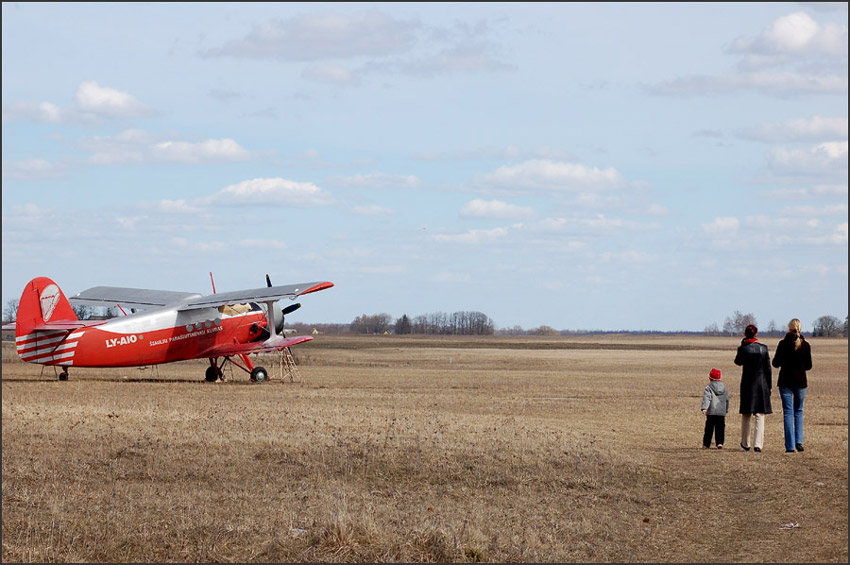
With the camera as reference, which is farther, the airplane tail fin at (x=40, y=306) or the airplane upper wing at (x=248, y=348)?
the airplane upper wing at (x=248, y=348)

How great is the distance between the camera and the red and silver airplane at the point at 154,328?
109 ft

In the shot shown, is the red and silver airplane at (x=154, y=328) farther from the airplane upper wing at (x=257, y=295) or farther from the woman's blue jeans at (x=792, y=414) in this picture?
the woman's blue jeans at (x=792, y=414)

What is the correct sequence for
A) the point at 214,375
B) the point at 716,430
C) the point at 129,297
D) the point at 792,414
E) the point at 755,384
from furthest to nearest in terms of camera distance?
the point at 129,297
the point at 214,375
the point at 716,430
the point at 792,414
the point at 755,384

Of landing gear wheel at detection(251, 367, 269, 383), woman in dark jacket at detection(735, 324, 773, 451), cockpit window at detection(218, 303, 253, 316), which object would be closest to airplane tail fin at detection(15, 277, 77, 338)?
cockpit window at detection(218, 303, 253, 316)

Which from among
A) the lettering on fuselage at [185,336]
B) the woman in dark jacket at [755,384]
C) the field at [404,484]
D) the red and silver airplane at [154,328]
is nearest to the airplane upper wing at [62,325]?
the red and silver airplane at [154,328]

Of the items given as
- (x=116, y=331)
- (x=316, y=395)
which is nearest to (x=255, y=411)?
(x=316, y=395)

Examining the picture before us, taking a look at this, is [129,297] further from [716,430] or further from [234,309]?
[716,430]

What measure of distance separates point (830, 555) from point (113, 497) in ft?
29.8

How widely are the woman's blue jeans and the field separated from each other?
0.31 meters

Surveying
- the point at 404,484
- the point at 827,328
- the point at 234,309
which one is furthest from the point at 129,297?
the point at 827,328

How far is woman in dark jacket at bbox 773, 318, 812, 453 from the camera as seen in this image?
1645cm

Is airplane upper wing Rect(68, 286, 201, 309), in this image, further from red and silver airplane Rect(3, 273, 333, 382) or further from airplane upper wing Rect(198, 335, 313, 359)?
airplane upper wing Rect(198, 335, 313, 359)

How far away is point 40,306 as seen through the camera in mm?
33438

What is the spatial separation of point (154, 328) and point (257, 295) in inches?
154
